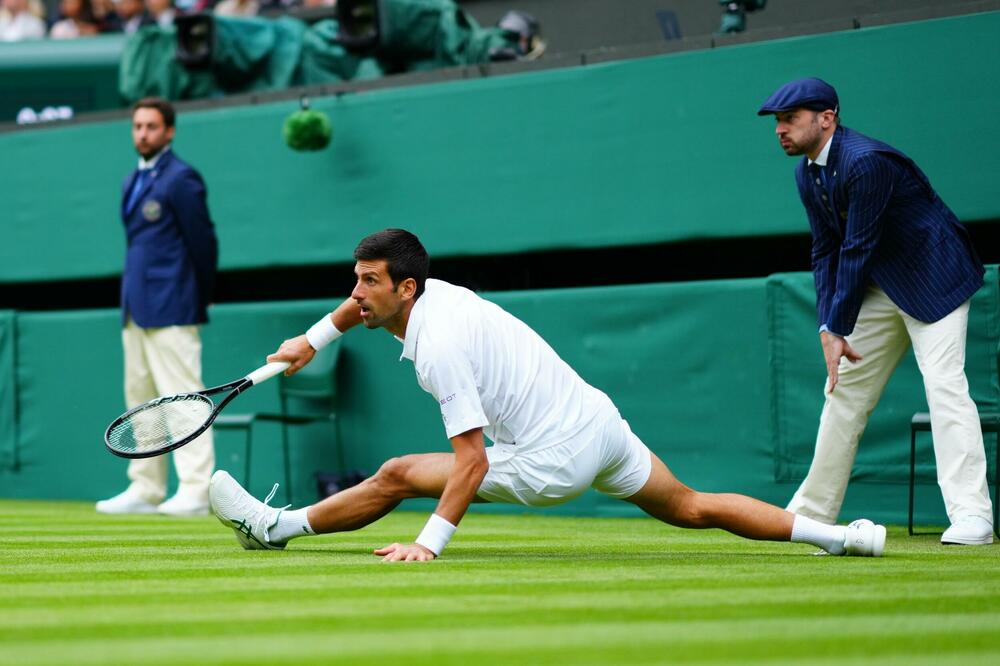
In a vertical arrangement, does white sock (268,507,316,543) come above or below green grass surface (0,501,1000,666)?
below

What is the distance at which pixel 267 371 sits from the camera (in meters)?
5.75

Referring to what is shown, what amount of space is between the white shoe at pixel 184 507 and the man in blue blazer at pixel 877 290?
4080 millimetres

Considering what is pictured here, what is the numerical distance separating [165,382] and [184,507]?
2.60 ft

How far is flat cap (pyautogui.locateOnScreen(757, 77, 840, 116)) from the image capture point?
6414 mm

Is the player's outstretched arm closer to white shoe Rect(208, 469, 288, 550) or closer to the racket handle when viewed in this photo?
the racket handle

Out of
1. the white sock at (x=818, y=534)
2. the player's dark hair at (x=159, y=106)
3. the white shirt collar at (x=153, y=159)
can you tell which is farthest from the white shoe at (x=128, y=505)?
the white sock at (x=818, y=534)

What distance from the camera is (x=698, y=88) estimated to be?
29.9 feet

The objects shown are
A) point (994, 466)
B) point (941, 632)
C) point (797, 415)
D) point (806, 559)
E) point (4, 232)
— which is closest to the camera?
point (941, 632)

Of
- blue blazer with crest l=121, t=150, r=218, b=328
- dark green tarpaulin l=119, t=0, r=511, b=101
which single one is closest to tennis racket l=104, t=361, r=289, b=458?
blue blazer with crest l=121, t=150, r=218, b=328

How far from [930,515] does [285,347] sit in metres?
3.76

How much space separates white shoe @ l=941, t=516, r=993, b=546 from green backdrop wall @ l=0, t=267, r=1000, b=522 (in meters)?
1.62

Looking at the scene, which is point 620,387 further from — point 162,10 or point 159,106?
point 162,10

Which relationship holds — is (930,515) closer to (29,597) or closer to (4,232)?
(29,597)


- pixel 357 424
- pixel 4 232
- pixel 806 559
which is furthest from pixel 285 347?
pixel 4 232
